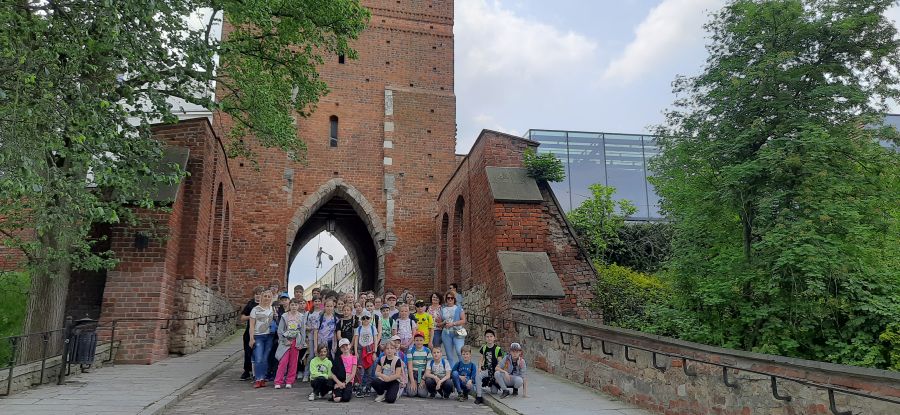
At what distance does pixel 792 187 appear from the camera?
28.6 feet

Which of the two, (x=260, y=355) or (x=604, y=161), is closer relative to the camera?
(x=260, y=355)

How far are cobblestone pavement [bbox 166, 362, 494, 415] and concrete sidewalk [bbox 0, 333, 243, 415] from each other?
0.87ft

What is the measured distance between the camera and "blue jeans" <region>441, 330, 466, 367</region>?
9.20 m

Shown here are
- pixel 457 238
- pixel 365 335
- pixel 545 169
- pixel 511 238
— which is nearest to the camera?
pixel 365 335

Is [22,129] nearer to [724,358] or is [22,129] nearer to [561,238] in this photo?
[724,358]

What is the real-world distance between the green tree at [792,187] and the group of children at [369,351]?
3376 millimetres

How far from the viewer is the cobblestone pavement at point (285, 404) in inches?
279

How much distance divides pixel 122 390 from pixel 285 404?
2.10 metres

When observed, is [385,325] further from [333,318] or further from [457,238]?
[457,238]

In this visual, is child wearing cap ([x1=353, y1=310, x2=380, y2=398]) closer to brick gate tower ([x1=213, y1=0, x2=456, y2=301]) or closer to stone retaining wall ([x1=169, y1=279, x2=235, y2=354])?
stone retaining wall ([x1=169, y1=279, x2=235, y2=354])

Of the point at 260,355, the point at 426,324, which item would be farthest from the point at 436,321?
the point at 260,355

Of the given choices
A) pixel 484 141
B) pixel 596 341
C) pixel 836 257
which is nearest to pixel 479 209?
pixel 484 141

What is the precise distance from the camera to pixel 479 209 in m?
14.0

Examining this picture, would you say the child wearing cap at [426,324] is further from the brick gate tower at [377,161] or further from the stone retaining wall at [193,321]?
the brick gate tower at [377,161]
